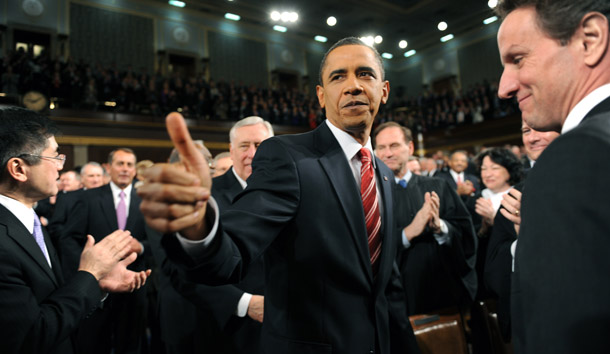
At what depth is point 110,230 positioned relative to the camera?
3.41 metres

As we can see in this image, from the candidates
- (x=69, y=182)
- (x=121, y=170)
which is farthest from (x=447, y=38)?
(x=121, y=170)

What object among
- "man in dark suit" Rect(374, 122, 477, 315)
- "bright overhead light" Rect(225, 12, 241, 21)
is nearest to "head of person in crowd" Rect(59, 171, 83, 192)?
"man in dark suit" Rect(374, 122, 477, 315)

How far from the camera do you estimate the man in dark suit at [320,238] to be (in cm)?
109

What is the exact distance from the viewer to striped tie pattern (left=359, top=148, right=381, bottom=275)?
1.34 m

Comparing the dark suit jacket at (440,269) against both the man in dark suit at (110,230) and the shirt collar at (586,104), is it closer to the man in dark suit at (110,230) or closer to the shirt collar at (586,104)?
the shirt collar at (586,104)

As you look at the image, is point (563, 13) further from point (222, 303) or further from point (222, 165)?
point (222, 165)

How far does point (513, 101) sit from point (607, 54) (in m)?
13.0

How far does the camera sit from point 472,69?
1794 cm

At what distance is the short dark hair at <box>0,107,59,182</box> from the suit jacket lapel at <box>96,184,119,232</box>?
2007 mm

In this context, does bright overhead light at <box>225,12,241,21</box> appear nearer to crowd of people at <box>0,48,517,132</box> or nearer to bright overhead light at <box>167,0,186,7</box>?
bright overhead light at <box>167,0,186,7</box>

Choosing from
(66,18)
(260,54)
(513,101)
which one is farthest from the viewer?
(260,54)

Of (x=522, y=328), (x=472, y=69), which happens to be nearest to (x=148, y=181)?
(x=522, y=328)

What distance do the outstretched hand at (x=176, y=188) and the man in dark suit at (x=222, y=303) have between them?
963 mm

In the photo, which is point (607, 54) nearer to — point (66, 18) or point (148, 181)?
point (148, 181)
